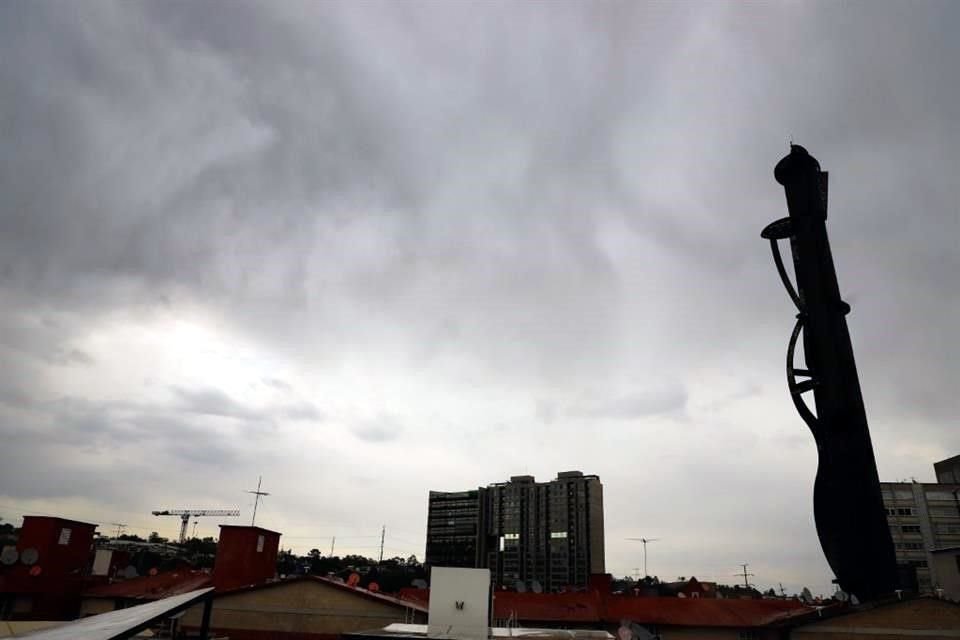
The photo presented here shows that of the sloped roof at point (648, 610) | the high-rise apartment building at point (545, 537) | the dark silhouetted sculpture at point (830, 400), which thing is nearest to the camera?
the dark silhouetted sculpture at point (830, 400)

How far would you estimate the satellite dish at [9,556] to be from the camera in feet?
153

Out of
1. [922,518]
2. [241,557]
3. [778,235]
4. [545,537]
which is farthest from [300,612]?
[545,537]

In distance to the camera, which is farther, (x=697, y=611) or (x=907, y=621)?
(x=697, y=611)

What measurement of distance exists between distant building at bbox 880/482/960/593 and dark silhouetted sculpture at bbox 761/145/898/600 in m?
83.4

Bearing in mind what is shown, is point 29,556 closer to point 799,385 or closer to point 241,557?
point 241,557

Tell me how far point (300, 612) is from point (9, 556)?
79.4 feet

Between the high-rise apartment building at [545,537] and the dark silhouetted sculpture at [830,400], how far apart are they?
145 meters

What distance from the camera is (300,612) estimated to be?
41.2 metres

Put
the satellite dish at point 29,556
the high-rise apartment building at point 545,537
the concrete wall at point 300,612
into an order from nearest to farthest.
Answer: the concrete wall at point 300,612, the satellite dish at point 29,556, the high-rise apartment building at point 545,537

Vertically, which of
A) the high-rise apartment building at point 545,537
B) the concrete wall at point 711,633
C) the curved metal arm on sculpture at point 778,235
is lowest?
the concrete wall at point 711,633

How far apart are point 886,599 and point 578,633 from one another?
18.6m

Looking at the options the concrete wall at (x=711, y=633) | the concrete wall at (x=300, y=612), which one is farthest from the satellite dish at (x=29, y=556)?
the concrete wall at (x=711, y=633)

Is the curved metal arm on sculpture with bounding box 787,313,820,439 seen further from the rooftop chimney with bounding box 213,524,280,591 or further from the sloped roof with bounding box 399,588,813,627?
the rooftop chimney with bounding box 213,524,280,591

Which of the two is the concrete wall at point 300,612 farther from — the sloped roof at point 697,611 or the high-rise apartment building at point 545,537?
the high-rise apartment building at point 545,537
